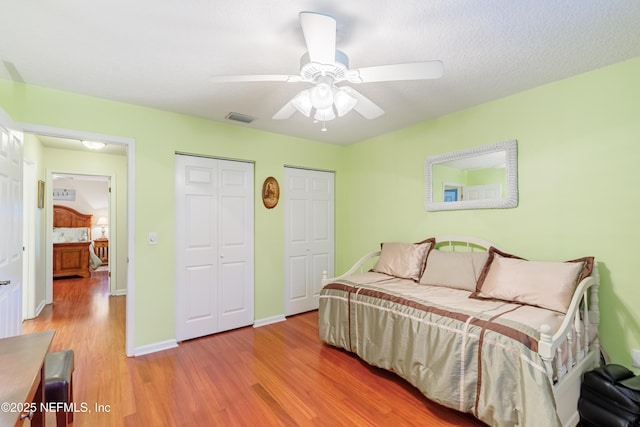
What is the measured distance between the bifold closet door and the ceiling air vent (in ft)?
1.65

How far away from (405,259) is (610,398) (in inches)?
66.4

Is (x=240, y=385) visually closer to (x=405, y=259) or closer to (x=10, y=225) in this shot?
(x=405, y=259)

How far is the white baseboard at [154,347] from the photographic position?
279 cm

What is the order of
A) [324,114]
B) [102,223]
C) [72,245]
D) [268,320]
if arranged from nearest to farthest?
[324,114] < [268,320] < [72,245] < [102,223]

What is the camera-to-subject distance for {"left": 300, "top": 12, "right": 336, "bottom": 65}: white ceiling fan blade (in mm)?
1289

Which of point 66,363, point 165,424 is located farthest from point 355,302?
point 66,363

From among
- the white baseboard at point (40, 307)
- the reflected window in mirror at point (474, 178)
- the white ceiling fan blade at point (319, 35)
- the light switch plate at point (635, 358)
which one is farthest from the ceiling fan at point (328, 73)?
the white baseboard at point (40, 307)

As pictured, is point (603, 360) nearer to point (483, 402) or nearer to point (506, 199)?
point (483, 402)

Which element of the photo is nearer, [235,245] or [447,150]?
[447,150]

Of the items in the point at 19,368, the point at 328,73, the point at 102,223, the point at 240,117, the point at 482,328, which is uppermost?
the point at 240,117

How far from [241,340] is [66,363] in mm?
1665

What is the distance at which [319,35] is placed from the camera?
1.38m

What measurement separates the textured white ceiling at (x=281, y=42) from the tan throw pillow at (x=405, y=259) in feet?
4.83

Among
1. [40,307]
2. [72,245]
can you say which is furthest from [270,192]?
[72,245]
